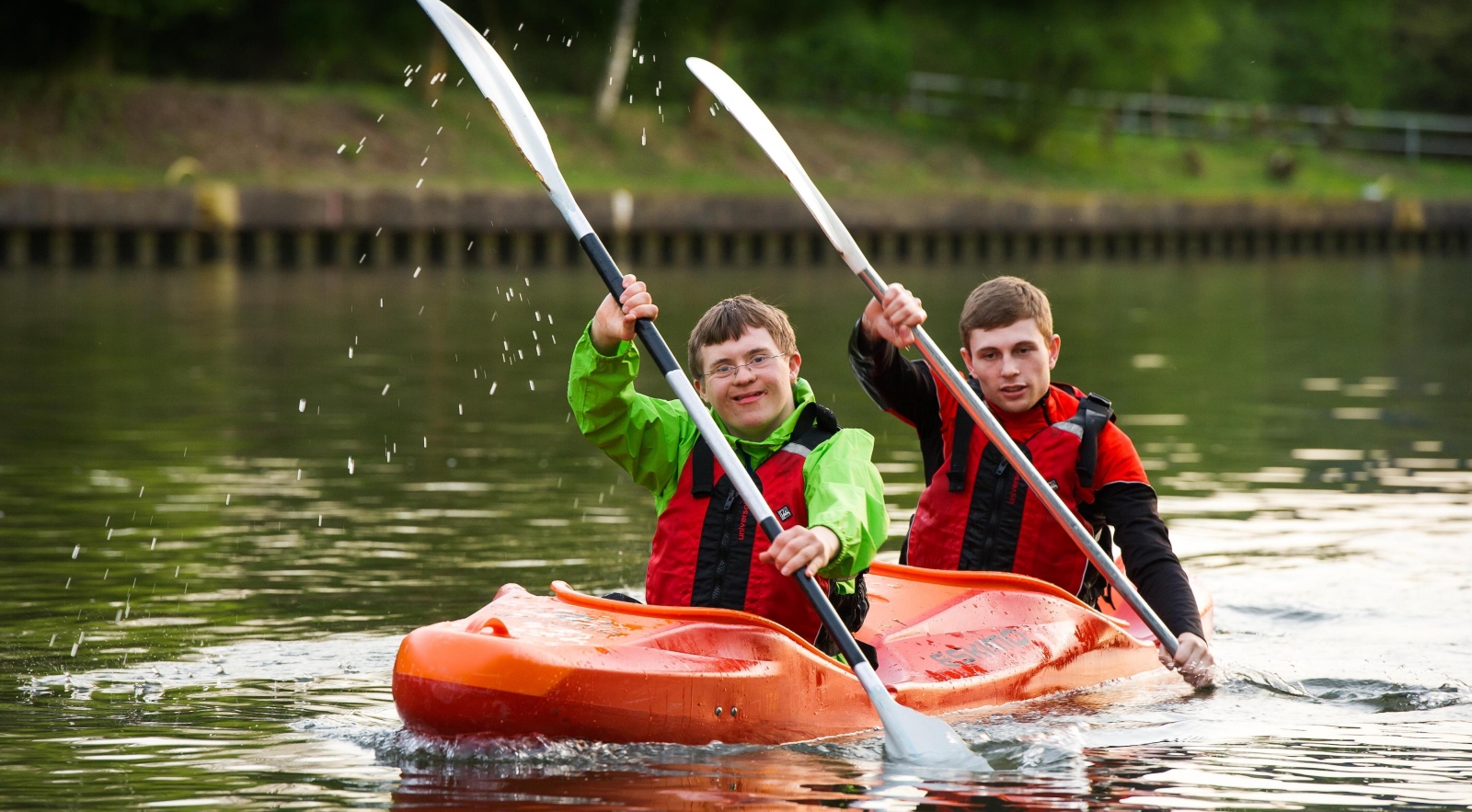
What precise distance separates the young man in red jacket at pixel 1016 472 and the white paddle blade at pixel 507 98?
89 cm

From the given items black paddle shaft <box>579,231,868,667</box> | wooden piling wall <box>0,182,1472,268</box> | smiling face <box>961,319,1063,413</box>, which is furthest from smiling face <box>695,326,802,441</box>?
wooden piling wall <box>0,182,1472,268</box>

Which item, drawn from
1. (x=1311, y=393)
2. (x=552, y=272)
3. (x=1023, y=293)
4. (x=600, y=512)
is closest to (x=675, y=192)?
(x=552, y=272)

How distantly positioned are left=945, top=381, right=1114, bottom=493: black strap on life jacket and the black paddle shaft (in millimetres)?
945

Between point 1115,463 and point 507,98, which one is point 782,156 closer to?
point 507,98

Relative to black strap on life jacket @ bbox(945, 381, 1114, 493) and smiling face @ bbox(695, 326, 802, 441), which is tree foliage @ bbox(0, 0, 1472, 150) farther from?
smiling face @ bbox(695, 326, 802, 441)

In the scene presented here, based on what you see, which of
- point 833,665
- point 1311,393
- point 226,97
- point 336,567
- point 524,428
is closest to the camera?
point 833,665

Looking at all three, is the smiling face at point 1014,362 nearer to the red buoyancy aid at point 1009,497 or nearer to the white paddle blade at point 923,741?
the red buoyancy aid at point 1009,497

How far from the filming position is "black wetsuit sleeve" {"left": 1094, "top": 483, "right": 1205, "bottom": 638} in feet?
18.5

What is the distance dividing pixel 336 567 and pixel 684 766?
9.46 feet

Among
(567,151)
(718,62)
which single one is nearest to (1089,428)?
(567,151)

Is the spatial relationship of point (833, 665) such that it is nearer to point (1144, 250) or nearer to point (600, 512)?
point (600, 512)

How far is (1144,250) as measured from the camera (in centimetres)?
3023

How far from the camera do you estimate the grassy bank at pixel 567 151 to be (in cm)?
2559

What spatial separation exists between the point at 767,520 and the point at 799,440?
0.36 m
